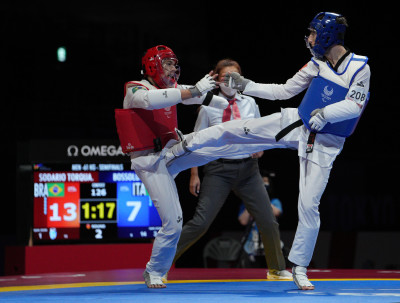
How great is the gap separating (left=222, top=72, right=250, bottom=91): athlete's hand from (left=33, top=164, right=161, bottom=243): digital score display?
122 inches

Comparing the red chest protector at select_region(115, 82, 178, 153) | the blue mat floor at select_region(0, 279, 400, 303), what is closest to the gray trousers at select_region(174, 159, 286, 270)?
the blue mat floor at select_region(0, 279, 400, 303)

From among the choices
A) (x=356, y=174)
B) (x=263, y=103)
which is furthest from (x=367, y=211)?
(x=263, y=103)

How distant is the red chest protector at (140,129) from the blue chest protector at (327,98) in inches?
40.9

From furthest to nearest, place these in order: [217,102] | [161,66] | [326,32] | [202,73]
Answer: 1. [202,73]
2. [217,102]
3. [161,66]
4. [326,32]

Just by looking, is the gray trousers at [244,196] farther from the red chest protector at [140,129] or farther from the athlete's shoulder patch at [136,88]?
the athlete's shoulder patch at [136,88]

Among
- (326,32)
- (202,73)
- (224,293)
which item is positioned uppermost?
(202,73)

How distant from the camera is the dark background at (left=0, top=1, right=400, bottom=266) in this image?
A: 32.0ft

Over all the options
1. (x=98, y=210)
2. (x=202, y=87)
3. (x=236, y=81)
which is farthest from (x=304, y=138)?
(x=98, y=210)

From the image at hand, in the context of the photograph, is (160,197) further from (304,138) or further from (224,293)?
(304,138)

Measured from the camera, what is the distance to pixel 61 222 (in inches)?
302

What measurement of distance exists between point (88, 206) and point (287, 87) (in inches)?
141

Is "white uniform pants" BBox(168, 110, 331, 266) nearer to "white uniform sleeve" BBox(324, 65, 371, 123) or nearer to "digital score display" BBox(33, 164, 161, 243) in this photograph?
"white uniform sleeve" BBox(324, 65, 371, 123)

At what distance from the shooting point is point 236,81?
191 inches

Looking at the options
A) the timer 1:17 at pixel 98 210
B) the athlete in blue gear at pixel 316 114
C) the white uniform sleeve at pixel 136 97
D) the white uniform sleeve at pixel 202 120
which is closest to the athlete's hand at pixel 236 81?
the athlete in blue gear at pixel 316 114
